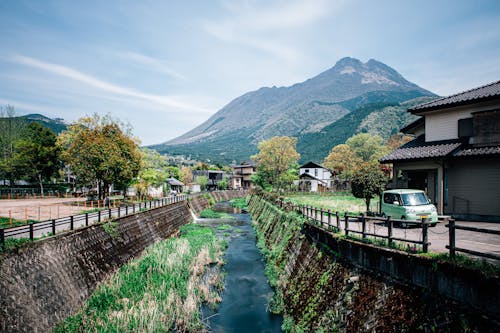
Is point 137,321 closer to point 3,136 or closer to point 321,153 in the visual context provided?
point 3,136

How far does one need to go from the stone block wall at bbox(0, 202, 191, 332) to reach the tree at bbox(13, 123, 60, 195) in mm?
43166

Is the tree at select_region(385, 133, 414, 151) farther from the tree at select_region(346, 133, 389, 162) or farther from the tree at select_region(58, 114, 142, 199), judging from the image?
the tree at select_region(58, 114, 142, 199)

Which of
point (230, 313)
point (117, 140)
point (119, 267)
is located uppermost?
point (117, 140)

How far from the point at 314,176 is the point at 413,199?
60474mm

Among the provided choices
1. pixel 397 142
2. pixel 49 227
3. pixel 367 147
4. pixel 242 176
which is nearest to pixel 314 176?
pixel 367 147

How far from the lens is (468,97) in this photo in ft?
58.2

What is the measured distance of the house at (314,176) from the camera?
66706 millimetres

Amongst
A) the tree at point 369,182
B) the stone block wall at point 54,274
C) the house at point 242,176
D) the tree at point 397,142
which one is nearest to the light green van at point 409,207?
the tree at point 369,182

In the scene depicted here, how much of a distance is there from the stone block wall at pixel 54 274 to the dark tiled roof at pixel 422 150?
2033 cm

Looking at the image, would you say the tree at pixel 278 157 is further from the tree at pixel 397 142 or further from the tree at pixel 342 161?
the tree at pixel 397 142

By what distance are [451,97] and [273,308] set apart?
18939 millimetres

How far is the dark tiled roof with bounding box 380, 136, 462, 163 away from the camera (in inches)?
695

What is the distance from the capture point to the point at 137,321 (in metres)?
10.4

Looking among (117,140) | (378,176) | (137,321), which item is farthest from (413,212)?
(117,140)
